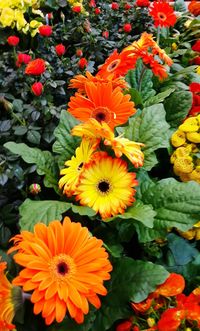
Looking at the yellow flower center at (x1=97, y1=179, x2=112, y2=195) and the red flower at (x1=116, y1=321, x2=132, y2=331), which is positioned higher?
the yellow flower center at (x1=97, y1=179, x2=112, y2=195)

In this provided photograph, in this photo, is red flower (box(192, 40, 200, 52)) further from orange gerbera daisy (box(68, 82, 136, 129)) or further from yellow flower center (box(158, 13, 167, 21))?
orange gerbera daisy (box(68, 82, 136, 129))

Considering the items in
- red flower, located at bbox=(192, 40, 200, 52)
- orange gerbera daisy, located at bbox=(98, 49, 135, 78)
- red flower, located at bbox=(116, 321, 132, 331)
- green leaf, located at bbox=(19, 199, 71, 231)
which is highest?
orange gerbera daisy, located at bbox=(98, 49, 135, 78)

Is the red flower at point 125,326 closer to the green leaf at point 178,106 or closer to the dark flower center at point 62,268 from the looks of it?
the dark flower center at point 62,268

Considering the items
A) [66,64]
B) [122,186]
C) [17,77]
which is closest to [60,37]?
[66,64]

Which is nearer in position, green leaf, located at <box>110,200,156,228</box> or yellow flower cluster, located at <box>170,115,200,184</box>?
green leaf, located at <box>110,200,156,228</box>

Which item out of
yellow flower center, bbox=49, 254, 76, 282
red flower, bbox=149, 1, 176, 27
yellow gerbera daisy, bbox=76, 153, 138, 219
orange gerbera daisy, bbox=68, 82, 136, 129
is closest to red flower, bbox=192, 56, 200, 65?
red flower, bbox=149, 1, 176, 27

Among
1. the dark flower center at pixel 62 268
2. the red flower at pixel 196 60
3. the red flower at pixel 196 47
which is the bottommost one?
the red flower at pixel 196 60

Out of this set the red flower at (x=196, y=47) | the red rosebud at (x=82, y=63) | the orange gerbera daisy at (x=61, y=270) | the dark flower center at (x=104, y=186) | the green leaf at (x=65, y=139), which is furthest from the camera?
the red flower at (x=196, y=47)

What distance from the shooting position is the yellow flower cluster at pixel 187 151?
113 centimetres

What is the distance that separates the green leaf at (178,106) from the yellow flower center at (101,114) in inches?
12.3

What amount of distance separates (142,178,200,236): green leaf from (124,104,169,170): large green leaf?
7 cm

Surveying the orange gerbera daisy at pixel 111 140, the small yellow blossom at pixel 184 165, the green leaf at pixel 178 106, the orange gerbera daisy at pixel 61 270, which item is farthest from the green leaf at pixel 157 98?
the orange gerbera daisy at pixel 61 270

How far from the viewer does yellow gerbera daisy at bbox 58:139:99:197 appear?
988mm

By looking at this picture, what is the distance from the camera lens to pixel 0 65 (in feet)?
4.98
